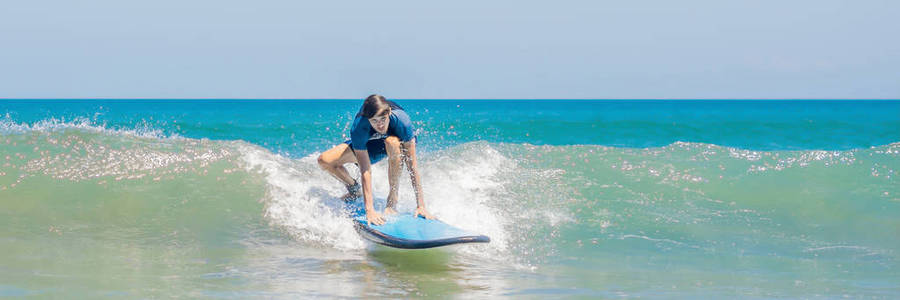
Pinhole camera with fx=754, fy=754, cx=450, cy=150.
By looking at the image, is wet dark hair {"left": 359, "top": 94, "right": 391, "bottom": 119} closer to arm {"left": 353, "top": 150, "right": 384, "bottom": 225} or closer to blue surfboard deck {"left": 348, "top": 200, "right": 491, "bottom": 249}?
arm {"left": 353, "top": 150, "right": 384, "bottom": 225}

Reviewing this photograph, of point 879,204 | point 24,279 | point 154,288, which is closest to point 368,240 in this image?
point 154,288

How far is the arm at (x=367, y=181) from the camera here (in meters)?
6.38

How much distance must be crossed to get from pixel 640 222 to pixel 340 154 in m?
3.32

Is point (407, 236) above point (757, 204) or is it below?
below

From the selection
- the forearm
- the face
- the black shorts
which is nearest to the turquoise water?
the forearm

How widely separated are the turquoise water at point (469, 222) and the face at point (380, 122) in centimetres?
109

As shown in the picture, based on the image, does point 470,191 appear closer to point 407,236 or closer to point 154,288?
point 407,236

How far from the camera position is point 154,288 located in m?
5.14

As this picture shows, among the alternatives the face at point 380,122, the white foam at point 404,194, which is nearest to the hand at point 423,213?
the white foam at point 404,194

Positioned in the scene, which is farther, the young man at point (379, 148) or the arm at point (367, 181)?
the arm at point (367, 181)

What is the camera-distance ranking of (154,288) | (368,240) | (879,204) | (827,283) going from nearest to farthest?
(154,288) < (827,283) < (368,240) < (879,204)

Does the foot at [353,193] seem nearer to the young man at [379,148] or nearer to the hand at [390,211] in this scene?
the young man at [379,148]

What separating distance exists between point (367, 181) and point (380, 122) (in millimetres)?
601

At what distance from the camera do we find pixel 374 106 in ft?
19.6
